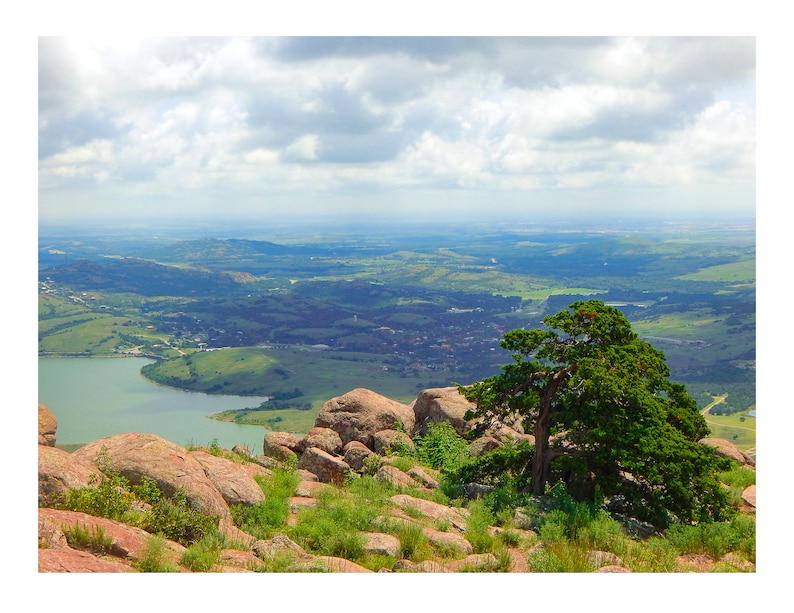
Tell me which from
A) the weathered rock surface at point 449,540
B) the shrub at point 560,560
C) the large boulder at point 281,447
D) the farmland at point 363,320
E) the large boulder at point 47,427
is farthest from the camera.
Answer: the farmland at point 363,320

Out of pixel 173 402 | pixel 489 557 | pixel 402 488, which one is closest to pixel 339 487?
pixel 402 488

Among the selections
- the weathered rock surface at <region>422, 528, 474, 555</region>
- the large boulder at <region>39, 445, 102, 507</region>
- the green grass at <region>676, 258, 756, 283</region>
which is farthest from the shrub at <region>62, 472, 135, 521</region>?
the green grass at <region>676, 258, 756, 283</region>

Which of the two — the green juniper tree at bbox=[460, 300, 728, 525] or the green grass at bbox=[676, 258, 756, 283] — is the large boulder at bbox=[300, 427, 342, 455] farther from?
the green grass at bbox=[676, 258, 756, 283]

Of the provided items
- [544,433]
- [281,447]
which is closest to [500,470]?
[544,433]

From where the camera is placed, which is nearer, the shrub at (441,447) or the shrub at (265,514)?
the shrub at (265,514)

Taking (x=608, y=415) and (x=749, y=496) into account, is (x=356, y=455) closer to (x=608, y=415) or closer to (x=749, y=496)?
(x=608, y=415)

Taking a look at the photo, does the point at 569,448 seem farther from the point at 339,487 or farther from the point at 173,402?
the point at 173,402

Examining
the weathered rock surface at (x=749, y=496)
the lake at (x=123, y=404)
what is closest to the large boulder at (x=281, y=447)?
the weathered rock surface at (x=749, y=496)

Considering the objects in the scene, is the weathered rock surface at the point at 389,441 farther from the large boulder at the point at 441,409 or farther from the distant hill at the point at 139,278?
the distant hill at the point at 139,278
